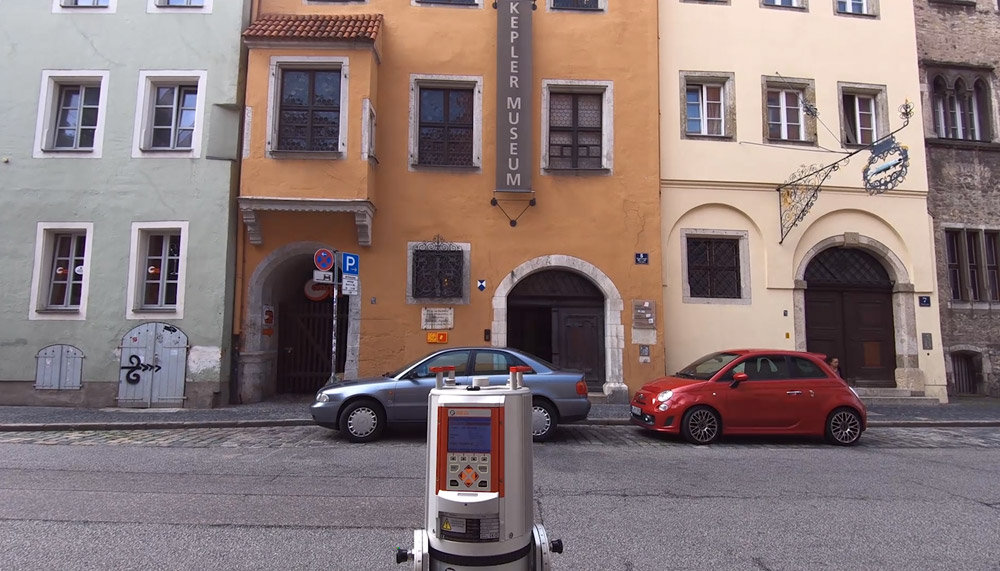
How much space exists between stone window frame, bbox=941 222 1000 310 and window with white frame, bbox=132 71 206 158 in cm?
1877

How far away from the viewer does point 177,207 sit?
517 inches

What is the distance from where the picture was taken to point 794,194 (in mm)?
14375

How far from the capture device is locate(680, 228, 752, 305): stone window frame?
46.6 feet

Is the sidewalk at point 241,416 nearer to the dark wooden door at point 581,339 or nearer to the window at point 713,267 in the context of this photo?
the dark wooden door at point 581,339

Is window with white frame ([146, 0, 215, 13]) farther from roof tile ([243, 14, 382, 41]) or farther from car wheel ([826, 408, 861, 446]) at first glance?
car wheel ([826, 408, 861, 446])

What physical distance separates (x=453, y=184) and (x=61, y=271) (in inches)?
356

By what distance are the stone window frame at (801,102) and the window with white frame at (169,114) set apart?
13492mm

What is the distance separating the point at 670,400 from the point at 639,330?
14.9 feet

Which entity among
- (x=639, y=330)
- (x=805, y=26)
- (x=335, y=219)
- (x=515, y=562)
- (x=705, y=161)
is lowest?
(x=515, y=562)

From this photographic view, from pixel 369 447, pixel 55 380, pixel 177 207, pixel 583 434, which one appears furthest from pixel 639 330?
pixel 55 380

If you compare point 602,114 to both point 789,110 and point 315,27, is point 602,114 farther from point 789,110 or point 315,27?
point 315,27

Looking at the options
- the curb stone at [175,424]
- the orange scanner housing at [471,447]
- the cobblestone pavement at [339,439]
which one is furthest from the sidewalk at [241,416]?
the orange scanner housing at [471,447]

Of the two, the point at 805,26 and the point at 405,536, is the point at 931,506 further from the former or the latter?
the point at 805,26

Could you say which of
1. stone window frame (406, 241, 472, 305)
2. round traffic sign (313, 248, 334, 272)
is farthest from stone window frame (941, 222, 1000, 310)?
round traffic sign (313, 248, 334, 272)
